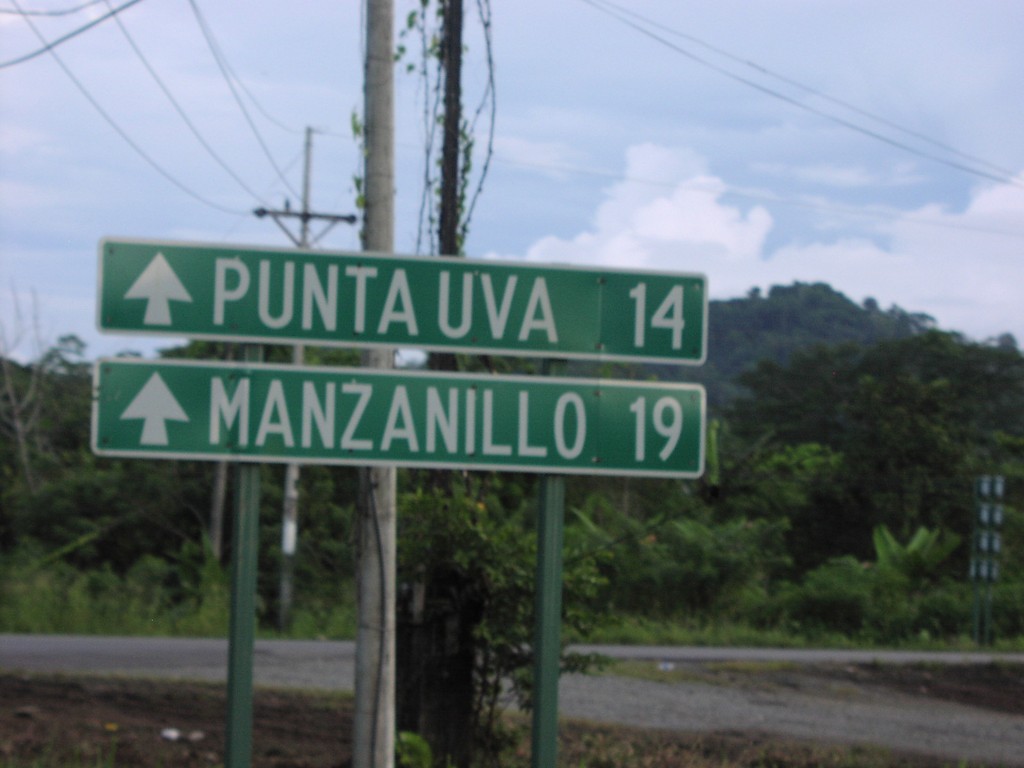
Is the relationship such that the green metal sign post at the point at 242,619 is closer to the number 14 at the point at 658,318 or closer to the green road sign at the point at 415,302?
the green road sign at the point at 415,302

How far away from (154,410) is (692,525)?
18.6 m

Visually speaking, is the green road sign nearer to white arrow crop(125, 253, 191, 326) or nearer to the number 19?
white arrow crop(125, 253, 191, 326)

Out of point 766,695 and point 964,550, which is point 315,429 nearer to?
point 766,695

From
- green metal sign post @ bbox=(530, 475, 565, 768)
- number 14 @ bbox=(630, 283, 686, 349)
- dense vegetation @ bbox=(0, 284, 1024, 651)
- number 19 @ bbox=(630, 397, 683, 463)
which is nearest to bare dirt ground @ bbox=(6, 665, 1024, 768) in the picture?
green metal sign post @ bbox=(530, 475, 565, 768)

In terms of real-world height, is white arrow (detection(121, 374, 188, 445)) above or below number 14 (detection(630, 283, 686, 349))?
below

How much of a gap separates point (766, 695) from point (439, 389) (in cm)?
898

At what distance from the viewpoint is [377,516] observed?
5062mm

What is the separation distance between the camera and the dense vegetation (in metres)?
18.9

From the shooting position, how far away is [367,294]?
3848 millimetres

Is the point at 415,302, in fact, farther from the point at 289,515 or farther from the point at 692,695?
the point at 289,515

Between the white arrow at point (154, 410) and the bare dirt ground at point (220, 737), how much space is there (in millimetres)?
3591

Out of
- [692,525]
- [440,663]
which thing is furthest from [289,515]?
[440,663]

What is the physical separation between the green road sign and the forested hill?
1991 inches

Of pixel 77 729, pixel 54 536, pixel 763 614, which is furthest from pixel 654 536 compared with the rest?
pixel 77 729
